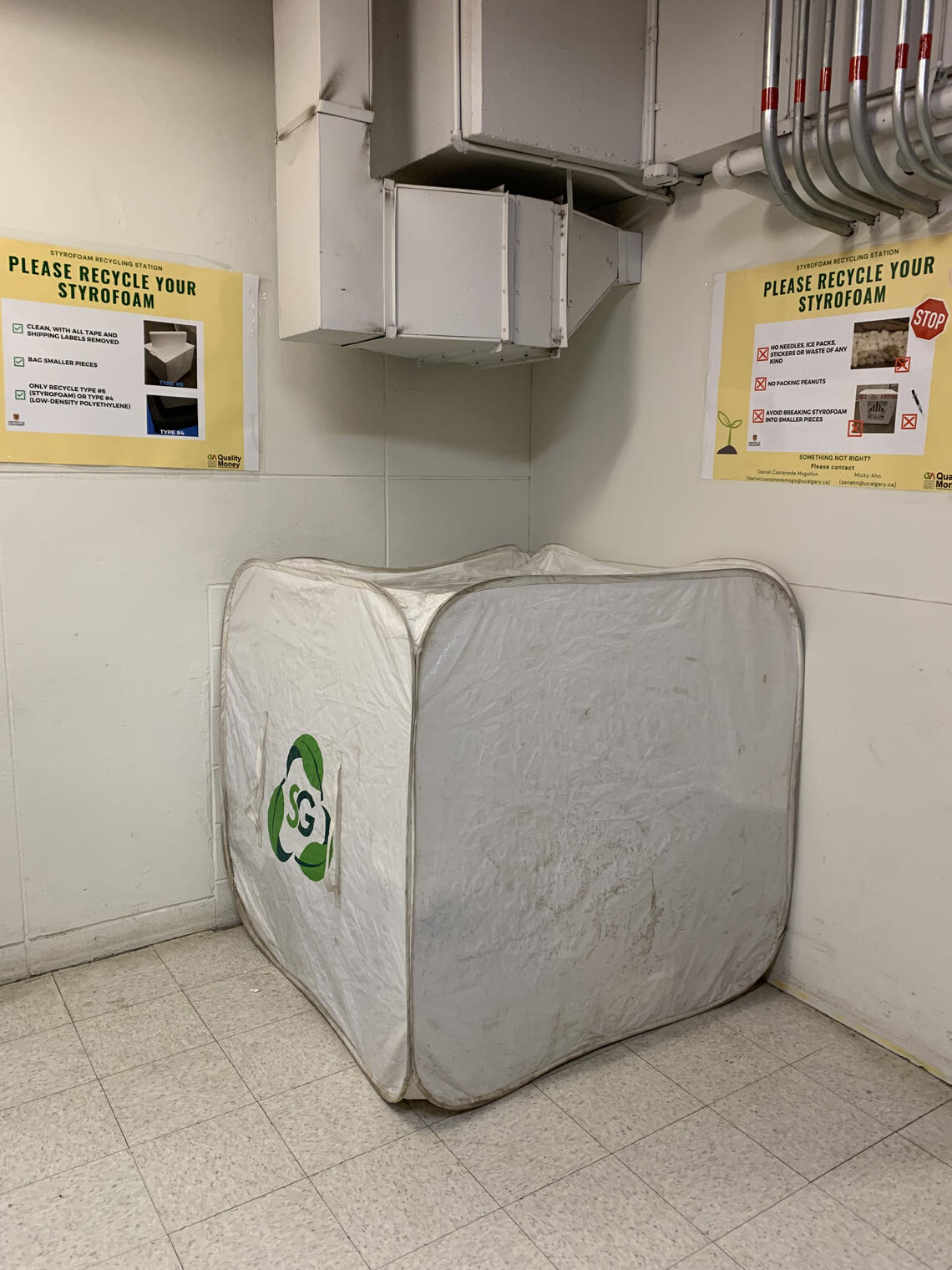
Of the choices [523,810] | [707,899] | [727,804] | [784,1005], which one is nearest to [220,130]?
[523,810]

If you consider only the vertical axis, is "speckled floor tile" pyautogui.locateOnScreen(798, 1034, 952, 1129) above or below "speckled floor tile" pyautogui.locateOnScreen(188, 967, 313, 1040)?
above

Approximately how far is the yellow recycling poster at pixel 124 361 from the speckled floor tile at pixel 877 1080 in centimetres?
204

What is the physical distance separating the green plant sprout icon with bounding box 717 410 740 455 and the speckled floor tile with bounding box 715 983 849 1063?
1.36m

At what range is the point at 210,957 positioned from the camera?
97.3 inches

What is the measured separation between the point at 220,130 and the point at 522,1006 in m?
2.25

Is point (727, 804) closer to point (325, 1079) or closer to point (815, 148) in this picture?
point (325, 1079)

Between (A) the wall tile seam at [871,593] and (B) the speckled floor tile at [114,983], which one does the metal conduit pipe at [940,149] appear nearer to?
(A) the wall tile seam at [871,593]

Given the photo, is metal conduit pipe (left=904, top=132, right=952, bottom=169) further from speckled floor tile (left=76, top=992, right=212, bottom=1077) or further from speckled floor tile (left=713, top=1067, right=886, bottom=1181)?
speckled floor tile (left=76, top=992, right=212, bottom=1077)

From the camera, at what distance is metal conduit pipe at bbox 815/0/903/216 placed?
1802mm

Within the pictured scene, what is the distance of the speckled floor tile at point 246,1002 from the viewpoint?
7.09 feet

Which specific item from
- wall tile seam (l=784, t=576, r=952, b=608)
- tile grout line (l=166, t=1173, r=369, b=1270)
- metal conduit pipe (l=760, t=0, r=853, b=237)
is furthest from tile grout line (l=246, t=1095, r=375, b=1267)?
metal conduit pipe (l=760, t=0, r=853, b=237)

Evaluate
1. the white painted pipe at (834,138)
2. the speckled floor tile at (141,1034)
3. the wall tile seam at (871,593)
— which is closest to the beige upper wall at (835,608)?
the wall tile seam at (871,593)

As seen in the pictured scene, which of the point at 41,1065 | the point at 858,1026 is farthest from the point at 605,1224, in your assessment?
the point at 41,1065

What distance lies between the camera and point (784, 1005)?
2.25 m
